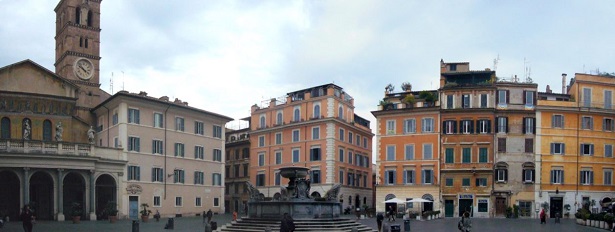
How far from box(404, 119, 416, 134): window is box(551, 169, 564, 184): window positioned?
13.1 meters

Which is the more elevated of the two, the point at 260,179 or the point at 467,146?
the point at 467,146

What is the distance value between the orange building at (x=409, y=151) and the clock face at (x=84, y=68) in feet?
97.3

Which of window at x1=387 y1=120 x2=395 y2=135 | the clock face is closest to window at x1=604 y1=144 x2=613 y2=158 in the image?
window at x1=387 y1=120 x2=395 y2=135

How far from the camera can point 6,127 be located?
46344 mm

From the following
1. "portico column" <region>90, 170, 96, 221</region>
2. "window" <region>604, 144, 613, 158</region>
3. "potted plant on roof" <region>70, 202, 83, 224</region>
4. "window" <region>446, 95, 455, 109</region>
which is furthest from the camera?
"window" <region>446, 95, 455, 109</region>

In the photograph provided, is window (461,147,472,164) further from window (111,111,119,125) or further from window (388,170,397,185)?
window (111,111,119,125)

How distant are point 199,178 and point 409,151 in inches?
806

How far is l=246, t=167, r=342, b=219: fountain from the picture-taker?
29.0 m

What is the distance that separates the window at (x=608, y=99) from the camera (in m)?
56.6

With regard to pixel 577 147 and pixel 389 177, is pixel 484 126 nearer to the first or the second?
pixel 577 147

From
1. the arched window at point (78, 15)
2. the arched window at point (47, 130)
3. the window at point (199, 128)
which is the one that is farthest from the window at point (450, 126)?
the arched window at point (78, 15)

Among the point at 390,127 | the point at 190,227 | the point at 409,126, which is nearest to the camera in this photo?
the point at 190,227

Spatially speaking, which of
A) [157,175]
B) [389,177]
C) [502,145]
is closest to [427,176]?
[389,177]

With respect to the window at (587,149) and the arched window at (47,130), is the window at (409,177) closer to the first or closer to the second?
the window at (587,149)
